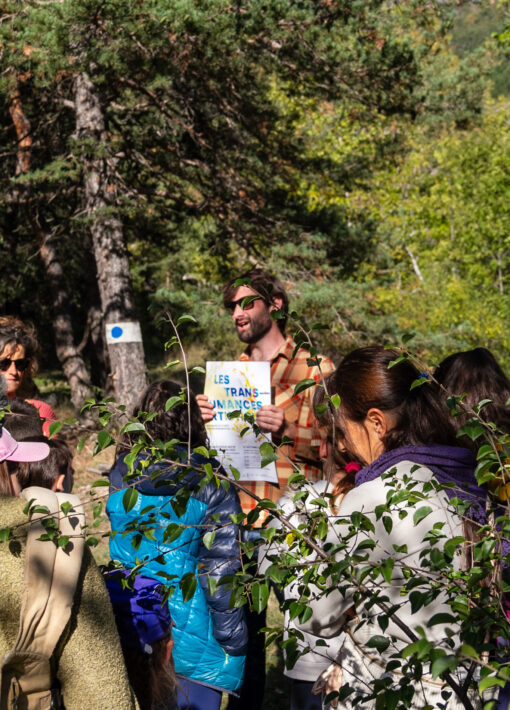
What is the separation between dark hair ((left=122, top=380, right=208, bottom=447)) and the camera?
253 cm

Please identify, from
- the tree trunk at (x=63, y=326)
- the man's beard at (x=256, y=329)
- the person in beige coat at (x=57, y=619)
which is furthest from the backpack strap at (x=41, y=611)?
the tree trunk at (x=63, y=326)

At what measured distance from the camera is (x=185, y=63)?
7906 millimetres

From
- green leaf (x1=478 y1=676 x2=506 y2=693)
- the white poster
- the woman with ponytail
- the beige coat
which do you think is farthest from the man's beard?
green leaf (x1=478 y1=676 x2=506 y2=693)

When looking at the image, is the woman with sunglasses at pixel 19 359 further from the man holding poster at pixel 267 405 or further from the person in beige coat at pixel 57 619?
the person in beige coat at pixel 57 619

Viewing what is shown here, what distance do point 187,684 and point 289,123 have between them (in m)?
8.82

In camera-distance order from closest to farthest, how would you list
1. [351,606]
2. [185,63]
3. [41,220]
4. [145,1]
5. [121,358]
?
[351,606]
[145,1]
[185,63]
[121,358]
[41,220]

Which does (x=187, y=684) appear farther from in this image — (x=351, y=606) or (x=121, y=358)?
(x=121, y=358)

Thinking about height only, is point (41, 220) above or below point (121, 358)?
above

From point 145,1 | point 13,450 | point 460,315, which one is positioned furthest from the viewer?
point 460,315

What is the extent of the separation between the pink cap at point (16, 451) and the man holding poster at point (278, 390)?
1.35 metres

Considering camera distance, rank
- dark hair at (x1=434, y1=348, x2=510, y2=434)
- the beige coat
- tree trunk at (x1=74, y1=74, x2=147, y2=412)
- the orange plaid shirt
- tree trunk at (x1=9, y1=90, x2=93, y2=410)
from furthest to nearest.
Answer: tree trunk at (x1=9, y1=90, x2=93, y2=410) < tree trunk at (x1=74, y1=74, x2=147, y2=412) < the orange plaid shirt < dark hair at (x1=434, y1=348, x2=510, y2=434) < the beige coat

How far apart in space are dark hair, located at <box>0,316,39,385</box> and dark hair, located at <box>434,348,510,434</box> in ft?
6.99

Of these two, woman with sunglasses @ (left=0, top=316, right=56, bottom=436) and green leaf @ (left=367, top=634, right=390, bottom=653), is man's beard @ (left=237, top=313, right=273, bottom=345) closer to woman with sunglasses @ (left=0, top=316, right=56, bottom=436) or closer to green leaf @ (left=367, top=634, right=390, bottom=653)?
woman with sunglasses @ (left=0, top=316, right=56, bottom=436)

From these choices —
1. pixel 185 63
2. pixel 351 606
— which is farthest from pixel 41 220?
pixel 351 606
